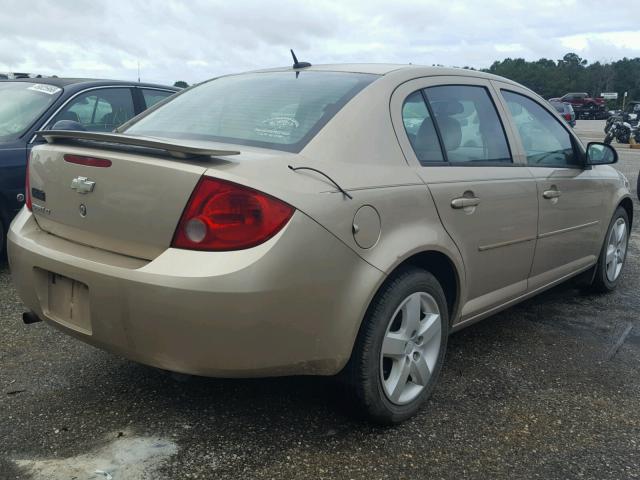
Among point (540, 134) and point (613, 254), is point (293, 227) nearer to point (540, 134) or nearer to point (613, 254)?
point (540, 134)

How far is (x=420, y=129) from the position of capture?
9.46ft

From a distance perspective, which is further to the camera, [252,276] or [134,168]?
[134,168]

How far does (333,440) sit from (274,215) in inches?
39.8

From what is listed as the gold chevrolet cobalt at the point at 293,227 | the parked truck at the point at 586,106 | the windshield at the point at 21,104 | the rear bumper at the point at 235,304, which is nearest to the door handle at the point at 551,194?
the gold chevrolet cobalt at the point at 293,227

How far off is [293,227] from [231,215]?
214 millimetres

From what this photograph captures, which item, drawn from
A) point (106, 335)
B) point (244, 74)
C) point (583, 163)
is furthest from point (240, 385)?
point (583, 163)

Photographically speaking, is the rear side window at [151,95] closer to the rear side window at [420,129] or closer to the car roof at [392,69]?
the car roof at [392,69]

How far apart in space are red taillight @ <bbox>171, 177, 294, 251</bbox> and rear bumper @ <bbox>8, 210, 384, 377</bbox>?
0.12ft

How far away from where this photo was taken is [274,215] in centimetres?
213

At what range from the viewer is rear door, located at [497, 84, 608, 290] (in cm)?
358

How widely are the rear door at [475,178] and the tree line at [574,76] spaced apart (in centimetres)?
8474

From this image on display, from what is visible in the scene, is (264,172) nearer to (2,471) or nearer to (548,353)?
(2,471)

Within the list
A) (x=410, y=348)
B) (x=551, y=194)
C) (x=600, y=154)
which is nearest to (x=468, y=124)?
(x=551, y=194)

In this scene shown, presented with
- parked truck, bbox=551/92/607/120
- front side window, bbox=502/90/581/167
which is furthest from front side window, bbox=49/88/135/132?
parked truck, bbox=551/92/607/120
